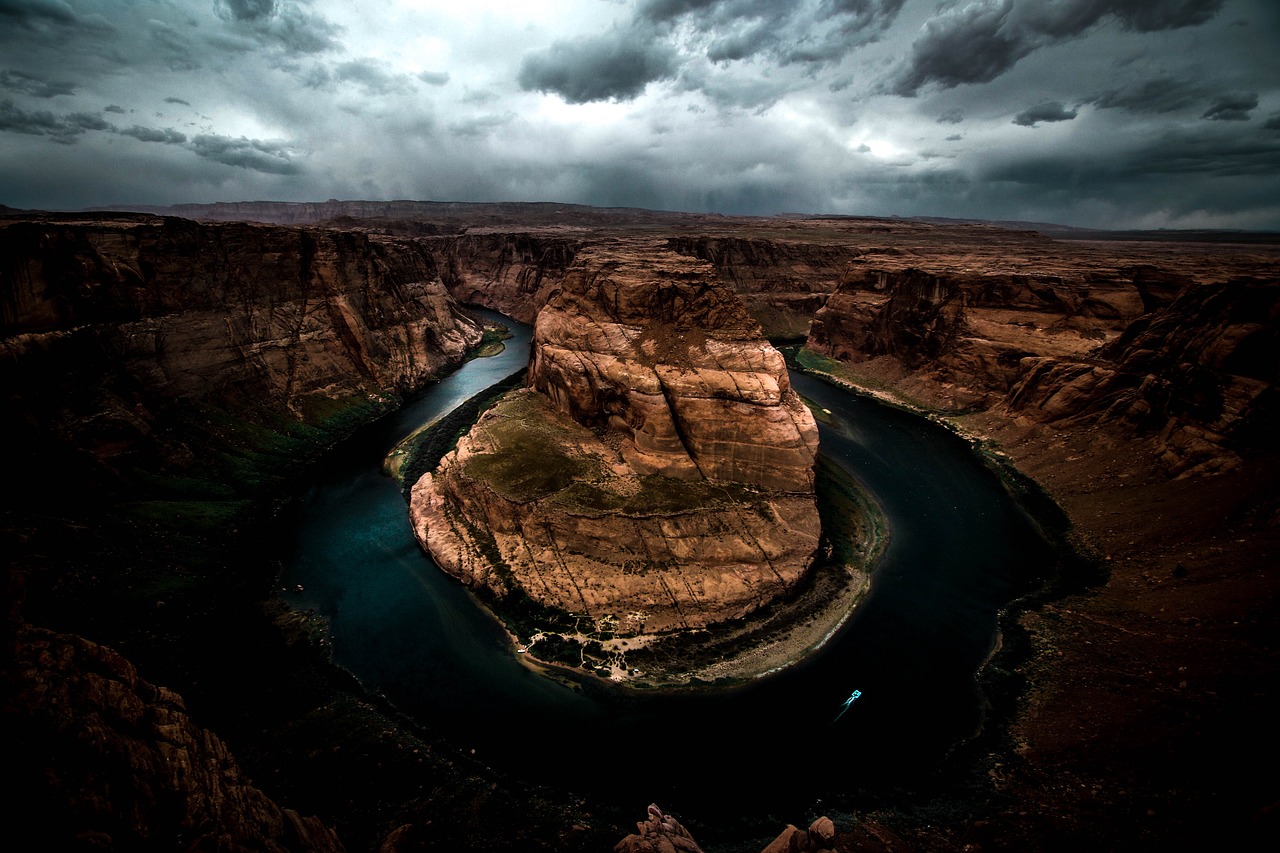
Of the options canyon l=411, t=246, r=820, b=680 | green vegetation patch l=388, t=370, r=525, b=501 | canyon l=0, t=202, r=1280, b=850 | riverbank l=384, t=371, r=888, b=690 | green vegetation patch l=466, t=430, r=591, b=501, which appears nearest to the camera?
canyon l=0, t=202, r=1280, b=850

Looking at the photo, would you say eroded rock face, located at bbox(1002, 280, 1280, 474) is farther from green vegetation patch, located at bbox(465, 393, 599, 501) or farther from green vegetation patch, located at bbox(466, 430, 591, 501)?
green vegetation patch, located at bbox(466, 430, 591, 501)

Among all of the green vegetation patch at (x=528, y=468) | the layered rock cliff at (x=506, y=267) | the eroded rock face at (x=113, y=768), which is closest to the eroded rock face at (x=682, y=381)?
the green vegetation patch at (x=528, y=468)

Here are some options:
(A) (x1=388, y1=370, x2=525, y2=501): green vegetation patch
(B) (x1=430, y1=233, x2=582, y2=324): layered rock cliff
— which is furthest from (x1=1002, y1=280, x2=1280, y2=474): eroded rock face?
Answer: (B) (x1=430, y1=233, x2=582, y2=324): layered rock cliff

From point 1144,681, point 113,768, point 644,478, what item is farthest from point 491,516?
point 1144,681

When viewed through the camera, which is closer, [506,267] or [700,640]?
[700,640]

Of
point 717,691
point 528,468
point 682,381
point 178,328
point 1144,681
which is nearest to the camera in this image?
point 1144,681

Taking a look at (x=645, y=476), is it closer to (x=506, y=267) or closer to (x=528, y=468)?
(x=528, y=468)

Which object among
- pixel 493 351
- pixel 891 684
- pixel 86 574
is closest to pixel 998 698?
pixel 891 684
